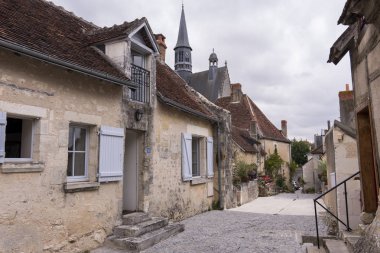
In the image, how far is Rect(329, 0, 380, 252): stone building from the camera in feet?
14.6

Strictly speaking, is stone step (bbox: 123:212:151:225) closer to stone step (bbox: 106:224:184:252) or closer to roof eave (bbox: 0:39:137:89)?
stone step (bbox: 106:224:184:252)

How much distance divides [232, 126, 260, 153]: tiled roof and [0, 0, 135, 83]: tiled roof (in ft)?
40.6

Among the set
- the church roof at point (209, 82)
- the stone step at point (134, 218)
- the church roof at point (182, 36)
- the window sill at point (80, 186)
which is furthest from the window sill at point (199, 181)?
the church roof at point (182, 36)

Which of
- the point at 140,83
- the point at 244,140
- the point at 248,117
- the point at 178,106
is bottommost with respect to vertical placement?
the point at 244,140

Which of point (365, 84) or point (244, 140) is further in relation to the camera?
point (244, 140)

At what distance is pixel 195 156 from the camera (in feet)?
36.4

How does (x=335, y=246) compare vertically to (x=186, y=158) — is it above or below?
below

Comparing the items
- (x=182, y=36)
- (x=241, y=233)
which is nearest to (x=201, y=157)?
(x=241, y=233)

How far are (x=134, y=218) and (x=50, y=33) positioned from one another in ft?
13.7

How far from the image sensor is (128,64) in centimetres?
741

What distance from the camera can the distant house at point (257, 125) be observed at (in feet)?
74.9

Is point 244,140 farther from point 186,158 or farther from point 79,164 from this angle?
point 79,164

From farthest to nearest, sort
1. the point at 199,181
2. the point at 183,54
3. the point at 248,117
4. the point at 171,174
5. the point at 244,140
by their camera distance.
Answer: the point at 183,54 < the point at 248,117 < the point at 244,140 < the point at 199,181 < the point at 171,174

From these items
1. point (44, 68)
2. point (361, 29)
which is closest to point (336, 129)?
point (361, 29)
